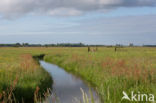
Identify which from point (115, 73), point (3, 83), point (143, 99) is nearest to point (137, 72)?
point (115, 73)

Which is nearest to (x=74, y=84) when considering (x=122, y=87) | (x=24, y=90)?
(x=24, y=90)

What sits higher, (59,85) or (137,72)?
(137,72)

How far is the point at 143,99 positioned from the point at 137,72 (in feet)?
9.60

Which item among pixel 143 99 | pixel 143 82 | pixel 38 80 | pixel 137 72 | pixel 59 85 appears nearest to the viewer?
pixel 143 99

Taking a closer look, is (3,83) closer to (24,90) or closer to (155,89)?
(24,90)

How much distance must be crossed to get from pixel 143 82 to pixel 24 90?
21.2 feet

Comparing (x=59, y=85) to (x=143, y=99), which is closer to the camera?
(x=143, y=99)

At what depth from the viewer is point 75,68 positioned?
2266cm

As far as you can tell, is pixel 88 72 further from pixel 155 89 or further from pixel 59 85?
pixel 155 89

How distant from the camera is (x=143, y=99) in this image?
25.9ft

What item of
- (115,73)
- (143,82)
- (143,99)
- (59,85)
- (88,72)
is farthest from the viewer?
(88,72)

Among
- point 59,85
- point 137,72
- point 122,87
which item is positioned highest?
point 137,72

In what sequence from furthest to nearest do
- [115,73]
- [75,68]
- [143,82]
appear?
[75,68]
[115,73]
[143,82]

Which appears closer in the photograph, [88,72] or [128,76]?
[128,76]
